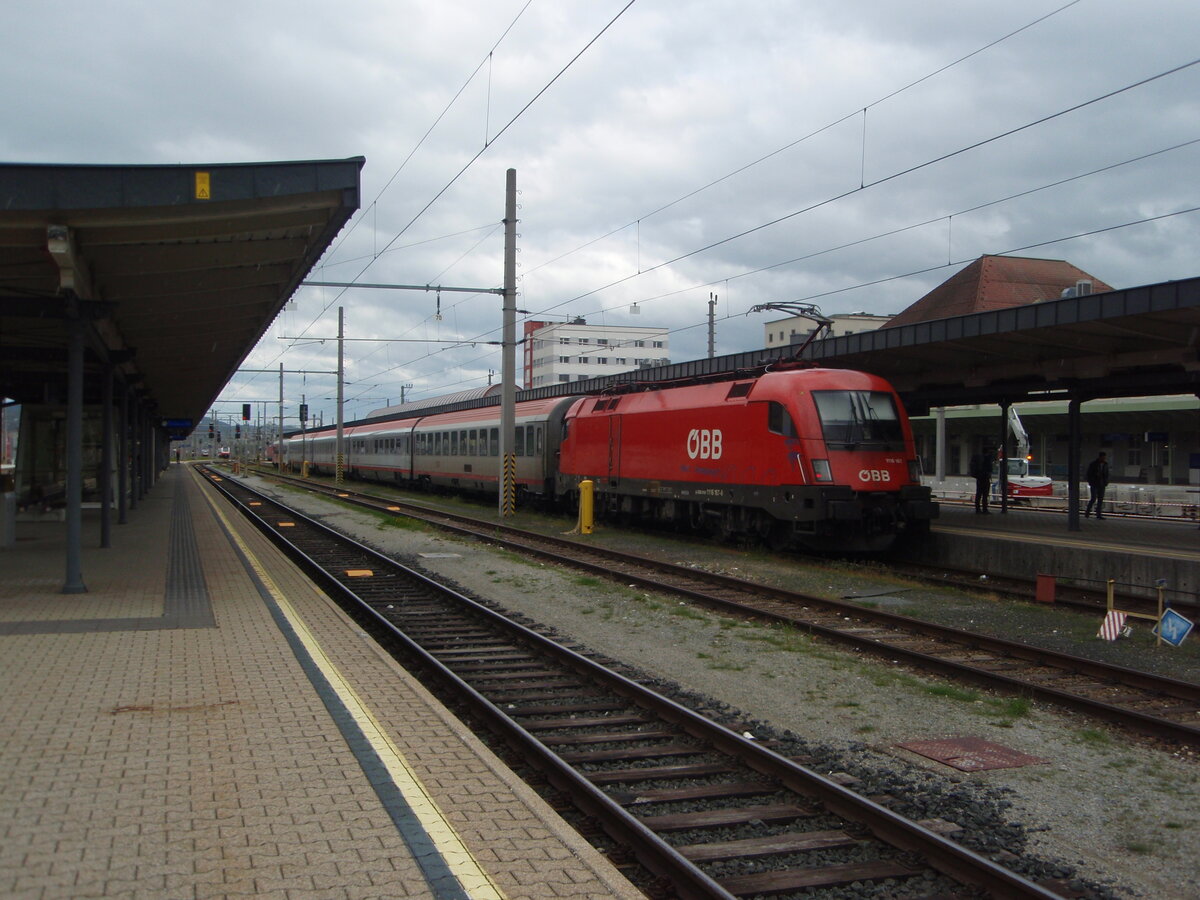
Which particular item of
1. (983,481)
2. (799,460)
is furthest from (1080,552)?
(983,481)

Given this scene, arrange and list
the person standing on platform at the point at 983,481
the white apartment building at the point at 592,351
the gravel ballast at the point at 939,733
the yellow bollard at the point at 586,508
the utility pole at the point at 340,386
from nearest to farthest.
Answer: the gravel ballast at the point at 939,733 → the yellow bollard at the point at 586,508 → the person standing on platform at the point at 983,481 → the utility pole at the point at 340,386 → the white apartment building at the point at 592,351

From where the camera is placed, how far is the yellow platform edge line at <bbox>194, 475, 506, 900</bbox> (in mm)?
3973

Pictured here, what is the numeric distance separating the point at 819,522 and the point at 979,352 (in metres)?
4.80

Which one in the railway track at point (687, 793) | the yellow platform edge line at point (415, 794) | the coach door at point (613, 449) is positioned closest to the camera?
the yellow platform edge line at point (415, 794)

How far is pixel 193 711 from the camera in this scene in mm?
6539

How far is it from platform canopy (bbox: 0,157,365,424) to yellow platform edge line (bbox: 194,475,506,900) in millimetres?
4591

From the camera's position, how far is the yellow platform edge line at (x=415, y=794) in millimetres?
3973

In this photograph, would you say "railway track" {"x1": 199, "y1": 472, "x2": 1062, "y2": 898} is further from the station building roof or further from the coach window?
the station building roof

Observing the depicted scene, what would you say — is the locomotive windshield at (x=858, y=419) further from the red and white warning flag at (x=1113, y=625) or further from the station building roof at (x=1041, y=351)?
the red and white warning flag at (x=1113, y=625)

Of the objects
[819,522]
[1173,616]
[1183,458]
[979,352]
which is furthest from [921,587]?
[1183,458]

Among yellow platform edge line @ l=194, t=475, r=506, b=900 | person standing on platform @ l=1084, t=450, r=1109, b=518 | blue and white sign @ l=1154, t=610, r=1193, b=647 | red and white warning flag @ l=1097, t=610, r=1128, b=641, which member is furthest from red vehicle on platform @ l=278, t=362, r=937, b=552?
yellow platform edge line @ l=194, t=475, r=506, b=900

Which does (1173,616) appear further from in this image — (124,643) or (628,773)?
(124,643)

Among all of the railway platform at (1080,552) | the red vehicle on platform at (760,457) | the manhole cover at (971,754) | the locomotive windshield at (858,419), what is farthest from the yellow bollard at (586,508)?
the manhole cover at (971,754)

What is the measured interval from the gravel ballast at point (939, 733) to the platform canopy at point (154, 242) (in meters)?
5.39
